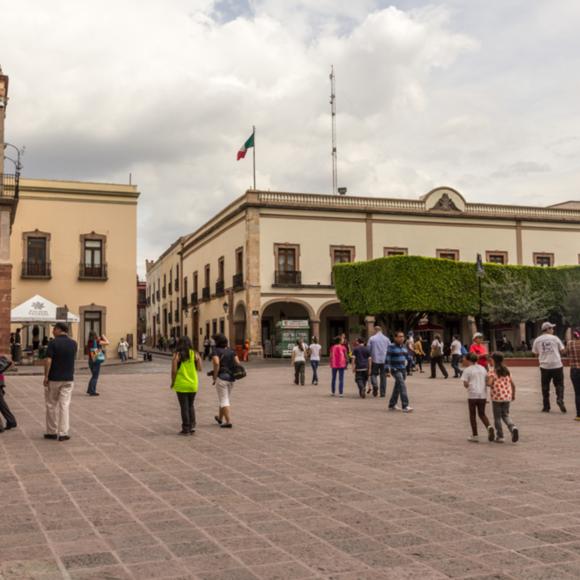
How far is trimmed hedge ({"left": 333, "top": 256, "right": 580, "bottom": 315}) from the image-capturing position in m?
37.7

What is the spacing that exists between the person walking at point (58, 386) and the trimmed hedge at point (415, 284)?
28.7 m

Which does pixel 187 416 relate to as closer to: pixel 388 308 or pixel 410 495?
pixel 410 495

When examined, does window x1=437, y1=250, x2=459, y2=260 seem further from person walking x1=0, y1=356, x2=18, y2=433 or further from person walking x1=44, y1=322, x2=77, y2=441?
person walking x1=44, y1=322, x2=77, y2=441

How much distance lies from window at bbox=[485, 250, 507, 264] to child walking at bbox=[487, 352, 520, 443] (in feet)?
120

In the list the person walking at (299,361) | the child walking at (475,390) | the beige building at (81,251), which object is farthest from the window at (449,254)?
the child walking at (475,390)

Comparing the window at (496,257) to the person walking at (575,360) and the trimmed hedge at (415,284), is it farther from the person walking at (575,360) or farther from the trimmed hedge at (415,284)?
the person walking at (575,360)

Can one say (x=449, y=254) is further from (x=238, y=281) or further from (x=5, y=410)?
(x=5, y=410)

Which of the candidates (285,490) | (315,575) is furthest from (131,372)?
(315,575)

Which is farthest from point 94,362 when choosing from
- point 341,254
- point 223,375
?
point 341,254

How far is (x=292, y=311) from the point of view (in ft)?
144

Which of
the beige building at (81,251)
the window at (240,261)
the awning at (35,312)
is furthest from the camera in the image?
the window at (240,261)

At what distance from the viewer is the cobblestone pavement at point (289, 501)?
15.4ft

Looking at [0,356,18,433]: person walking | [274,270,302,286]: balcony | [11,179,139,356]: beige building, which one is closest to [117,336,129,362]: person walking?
[11,179,139,356]: beige building

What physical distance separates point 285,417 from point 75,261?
2760cm
